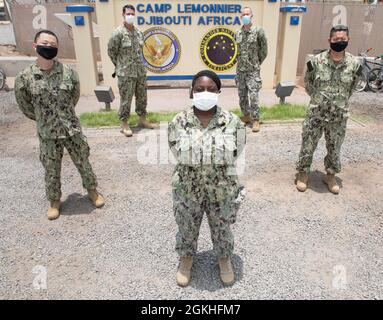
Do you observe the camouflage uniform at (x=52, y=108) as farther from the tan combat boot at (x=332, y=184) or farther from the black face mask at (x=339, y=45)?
the tan combat boot at (x=332, y=184)

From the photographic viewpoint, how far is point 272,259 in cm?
331

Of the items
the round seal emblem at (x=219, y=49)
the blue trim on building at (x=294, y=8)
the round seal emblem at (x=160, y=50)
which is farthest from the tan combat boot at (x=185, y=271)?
the blue trim on building at (x=294, y=8)

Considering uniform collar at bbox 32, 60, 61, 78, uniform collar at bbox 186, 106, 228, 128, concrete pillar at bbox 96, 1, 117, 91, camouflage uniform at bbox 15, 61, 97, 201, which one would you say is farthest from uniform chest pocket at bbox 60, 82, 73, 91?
concrete pillar at bbox 96, 1, 117, 91

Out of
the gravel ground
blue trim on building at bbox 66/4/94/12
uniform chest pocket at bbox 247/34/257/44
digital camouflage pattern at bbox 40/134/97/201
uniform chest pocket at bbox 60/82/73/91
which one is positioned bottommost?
the gravel ground

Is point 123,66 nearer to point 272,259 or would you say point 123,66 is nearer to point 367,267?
point 272,259

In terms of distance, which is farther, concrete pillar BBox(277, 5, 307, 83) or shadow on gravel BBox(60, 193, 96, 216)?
concrete pillar BBox(277, 5, 307, 83)

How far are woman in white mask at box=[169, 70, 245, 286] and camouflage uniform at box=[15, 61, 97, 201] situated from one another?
1541mm

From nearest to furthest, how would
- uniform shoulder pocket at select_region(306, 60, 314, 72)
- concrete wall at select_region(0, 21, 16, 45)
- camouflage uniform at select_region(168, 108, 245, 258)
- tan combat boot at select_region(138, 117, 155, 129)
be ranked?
camouflage uniform at select_region(168, 108, 245, 258)
uniform shoulder pocket at select_region(306, 60, 314, 72)
tan combat boot at select_region(138, 117, 155, 129)
concrete wall at select_region(0, 21, 16, 45)

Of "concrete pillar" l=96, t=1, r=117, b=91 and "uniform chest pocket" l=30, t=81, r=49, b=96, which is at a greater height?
"concrete pillar" l=96, t=1, r=117, b=91

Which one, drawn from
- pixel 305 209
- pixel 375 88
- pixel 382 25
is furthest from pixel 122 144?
pixel 382 25

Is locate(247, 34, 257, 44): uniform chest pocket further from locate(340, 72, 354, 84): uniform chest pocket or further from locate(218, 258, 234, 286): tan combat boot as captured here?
locate(218, 258, 234, 286): tan combat boot

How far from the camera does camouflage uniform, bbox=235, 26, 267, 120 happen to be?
627 centimetres

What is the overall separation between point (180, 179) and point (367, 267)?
6.43ft

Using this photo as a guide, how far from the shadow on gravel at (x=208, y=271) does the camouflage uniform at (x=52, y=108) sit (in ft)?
5.90
